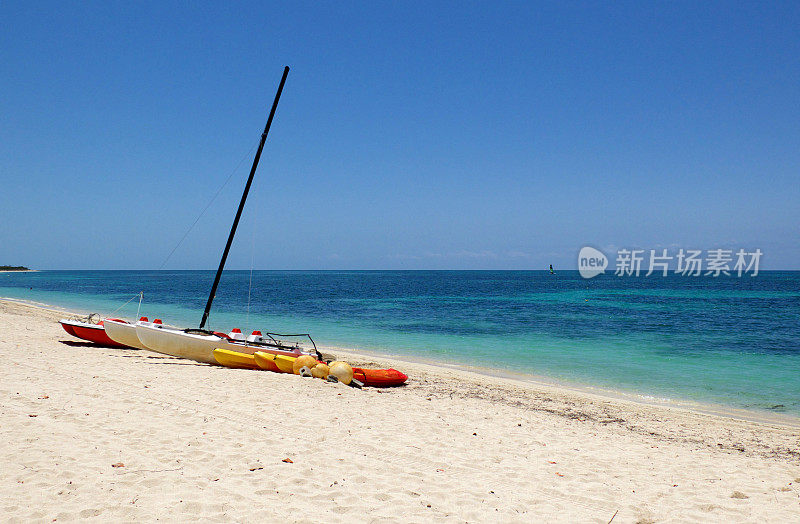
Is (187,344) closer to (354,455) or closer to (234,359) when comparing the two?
(234,359)

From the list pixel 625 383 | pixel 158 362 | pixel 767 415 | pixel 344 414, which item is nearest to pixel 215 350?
pixel 158 362

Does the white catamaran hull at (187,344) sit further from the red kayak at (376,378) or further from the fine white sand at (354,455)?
the red kayak at (376,378)

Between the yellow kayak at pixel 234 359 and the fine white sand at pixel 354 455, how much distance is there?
1.68 m

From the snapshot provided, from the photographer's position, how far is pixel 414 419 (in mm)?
9109

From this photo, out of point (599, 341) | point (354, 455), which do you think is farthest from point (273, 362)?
point (599, 341)

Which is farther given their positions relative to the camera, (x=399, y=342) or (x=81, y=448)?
(x=399, y=342)

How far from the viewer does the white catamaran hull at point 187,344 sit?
1390 cm

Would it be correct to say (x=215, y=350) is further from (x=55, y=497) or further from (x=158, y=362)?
(x=55, y=497)

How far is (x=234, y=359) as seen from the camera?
1355cm

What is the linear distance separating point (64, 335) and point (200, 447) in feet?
49.0

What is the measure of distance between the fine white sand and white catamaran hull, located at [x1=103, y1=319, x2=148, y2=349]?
311 cm

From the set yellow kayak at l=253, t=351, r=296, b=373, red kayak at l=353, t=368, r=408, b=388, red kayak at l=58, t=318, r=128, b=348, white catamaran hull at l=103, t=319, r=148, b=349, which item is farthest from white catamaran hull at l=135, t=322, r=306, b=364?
red kayak at l=353, t=368, r=408, b=388

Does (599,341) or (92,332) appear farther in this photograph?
(599,341)

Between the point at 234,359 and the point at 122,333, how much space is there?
4.33 m
